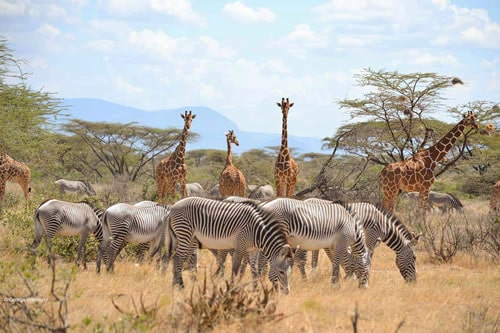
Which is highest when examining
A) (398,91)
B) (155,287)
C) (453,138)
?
(398,91)

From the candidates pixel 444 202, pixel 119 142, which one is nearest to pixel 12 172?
pixel 444 202

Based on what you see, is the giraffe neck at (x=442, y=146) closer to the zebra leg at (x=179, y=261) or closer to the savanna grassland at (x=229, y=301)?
the savanna grassland at (x=229, y=301)

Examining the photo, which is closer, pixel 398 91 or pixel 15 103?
pixel 15 103

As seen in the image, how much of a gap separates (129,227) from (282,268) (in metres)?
3.06

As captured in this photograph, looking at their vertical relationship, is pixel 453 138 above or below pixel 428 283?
above

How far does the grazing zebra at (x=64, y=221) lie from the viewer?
10461mm

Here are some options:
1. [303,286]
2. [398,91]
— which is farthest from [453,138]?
[303,286]

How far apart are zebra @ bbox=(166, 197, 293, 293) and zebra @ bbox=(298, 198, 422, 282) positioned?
1.52 metres

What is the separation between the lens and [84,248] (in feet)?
35.8

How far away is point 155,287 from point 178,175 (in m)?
7.05

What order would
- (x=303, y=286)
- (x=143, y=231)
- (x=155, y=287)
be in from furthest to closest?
1. (x=143, y=231)
2. (x=303, y=286)
3. (x=155, y=287)

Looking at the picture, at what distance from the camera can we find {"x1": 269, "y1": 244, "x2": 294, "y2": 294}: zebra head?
8164mm

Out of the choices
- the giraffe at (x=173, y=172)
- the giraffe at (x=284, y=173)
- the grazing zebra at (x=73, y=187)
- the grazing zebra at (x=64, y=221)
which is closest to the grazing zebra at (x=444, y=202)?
the giraffe at (x=284, y=173)

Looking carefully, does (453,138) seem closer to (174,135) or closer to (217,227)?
(217,227)
